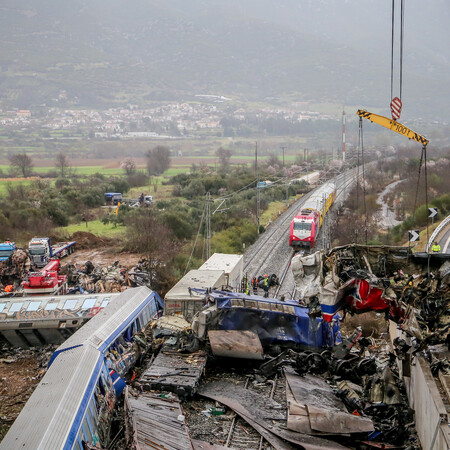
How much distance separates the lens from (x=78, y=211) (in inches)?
2274

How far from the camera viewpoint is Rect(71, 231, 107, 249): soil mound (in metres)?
42.0

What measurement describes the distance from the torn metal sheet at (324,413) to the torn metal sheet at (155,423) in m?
2.47

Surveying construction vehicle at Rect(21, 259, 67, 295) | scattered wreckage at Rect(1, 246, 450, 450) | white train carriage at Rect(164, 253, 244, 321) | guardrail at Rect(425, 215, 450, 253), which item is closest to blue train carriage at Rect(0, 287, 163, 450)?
scattered wreckage at Rect(1, 246, 450, 450)

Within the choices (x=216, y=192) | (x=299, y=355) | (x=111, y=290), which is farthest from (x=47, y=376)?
(x=216, y=192)

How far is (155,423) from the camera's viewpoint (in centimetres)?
1089

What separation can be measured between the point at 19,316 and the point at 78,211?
38.2 m

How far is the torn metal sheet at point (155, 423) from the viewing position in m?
10.1

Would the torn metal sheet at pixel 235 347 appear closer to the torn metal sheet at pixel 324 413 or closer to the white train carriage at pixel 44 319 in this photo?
the torn metal sheet at pixel 324 413

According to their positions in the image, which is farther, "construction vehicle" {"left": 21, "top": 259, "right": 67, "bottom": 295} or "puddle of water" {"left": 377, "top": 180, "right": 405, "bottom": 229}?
"puddle of water" {"left": 377, "top": 180, "right": 405, "bottom": 229}

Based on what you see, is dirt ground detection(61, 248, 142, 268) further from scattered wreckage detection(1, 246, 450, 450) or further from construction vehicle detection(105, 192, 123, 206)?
construction vehicle detection(105, 192, 123, 206)

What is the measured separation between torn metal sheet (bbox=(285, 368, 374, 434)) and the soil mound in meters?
31.7

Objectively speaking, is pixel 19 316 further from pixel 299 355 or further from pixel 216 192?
pixel 216 192

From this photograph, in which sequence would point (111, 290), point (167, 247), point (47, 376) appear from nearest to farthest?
point (47, 376) < point (111, 290) < point (167, 247)

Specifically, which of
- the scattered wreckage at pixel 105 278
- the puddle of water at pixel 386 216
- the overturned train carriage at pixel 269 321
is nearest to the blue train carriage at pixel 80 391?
the overturned train carriage at pixel 269 321
